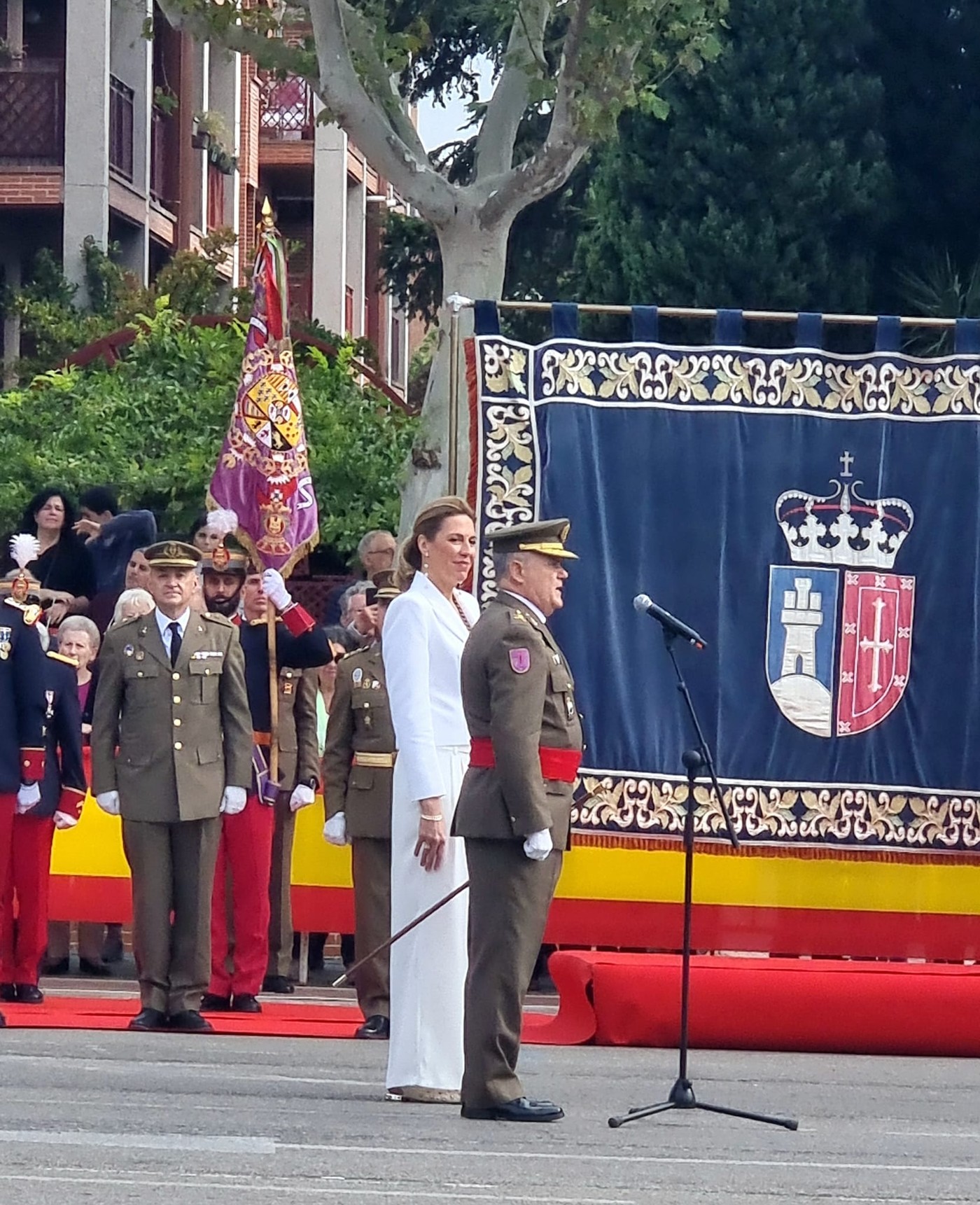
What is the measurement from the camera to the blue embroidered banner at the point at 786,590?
37.2 ft

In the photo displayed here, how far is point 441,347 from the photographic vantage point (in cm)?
1540

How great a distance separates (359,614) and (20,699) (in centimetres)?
156

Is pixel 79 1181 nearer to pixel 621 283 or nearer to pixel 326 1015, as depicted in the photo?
pixel 326 1015

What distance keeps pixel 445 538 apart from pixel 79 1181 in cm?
272

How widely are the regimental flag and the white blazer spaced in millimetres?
3206

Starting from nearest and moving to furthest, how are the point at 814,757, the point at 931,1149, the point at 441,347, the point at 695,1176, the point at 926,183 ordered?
the point at 695,1176 < the point at 931,1149 < the point at 814,757 < the point at 441,347 < the point at 926,183

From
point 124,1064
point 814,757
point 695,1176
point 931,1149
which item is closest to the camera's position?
point 695,1176

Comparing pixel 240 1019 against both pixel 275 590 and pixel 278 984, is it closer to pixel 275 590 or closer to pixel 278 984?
pixel 278 984

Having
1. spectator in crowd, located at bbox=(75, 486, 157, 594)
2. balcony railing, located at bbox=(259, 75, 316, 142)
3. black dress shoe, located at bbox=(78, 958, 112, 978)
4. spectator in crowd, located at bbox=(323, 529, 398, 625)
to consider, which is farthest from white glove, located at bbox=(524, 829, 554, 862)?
balcony railing, located at bbox=(259, 75, 316, 142)

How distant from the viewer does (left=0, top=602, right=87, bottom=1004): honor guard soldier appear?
1135 cm

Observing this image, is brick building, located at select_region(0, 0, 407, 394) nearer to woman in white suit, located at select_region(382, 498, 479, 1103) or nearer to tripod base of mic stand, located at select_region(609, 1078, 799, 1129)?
woman in white suit, located at select_region(382, 498, 479, 1103)

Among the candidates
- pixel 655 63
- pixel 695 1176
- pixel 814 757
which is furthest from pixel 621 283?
pixel 695 1176

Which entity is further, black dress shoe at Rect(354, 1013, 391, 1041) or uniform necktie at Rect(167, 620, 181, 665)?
uniform necktie at Rect(167, 620, 181, 665)

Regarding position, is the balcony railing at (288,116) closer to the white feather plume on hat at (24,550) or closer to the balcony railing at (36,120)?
the balcony railing at (36,120)
